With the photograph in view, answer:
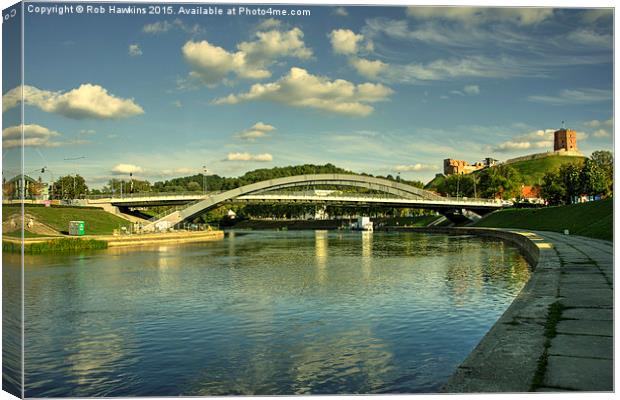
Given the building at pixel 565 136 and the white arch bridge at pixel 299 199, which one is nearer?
the building at pixel 565 136

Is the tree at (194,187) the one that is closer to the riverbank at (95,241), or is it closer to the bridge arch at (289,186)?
the bridge arch at (289,186)

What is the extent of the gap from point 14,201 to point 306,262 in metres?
21.7

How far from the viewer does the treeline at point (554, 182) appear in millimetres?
64250

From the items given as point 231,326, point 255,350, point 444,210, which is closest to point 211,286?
point 231,326

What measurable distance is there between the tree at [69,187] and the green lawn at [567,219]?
57.6 meters

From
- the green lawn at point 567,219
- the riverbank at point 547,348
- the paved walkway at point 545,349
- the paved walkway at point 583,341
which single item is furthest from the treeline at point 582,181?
the riverbank at point 547,348

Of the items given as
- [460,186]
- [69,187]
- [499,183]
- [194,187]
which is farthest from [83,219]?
[460,186]

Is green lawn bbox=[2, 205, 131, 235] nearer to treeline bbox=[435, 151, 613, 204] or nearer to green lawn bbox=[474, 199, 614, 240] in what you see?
green lawn bbox=[474, 199, 614, 240]

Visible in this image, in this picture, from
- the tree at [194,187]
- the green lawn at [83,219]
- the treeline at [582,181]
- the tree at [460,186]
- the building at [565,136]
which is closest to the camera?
the building at [565,136]

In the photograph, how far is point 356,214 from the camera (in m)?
127

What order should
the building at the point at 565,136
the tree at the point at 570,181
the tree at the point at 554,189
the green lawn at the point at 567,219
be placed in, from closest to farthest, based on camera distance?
the building at the point at 565,136
the green lawn at the point at 567,219
the tree at the point at 570,181
the tree at the point at 554,189

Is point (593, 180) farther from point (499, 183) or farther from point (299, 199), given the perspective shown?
point (299, 199)

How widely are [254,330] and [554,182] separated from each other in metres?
74.9

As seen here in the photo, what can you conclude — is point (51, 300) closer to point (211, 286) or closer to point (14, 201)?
point (211, 286)
